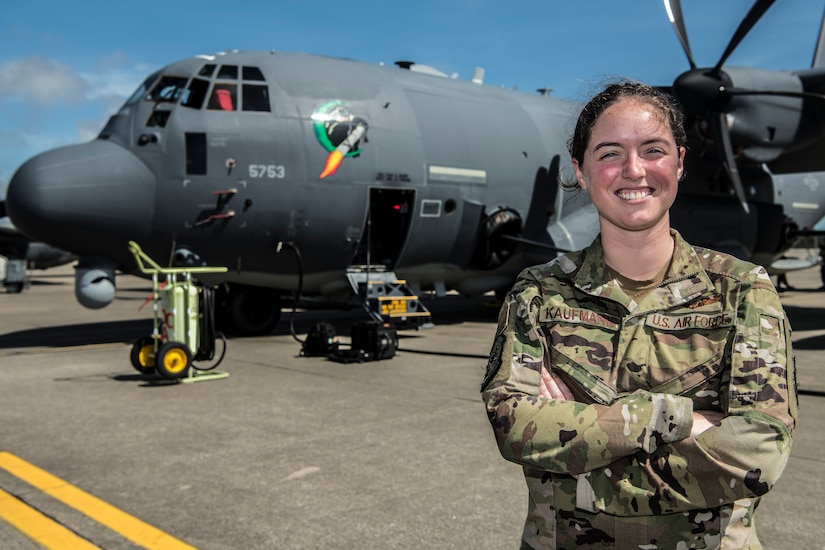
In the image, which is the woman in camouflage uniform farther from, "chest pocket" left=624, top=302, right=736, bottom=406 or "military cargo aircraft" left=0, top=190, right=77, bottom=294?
"military cargo aircraft" left=0, top=190, right=77, bottom=294

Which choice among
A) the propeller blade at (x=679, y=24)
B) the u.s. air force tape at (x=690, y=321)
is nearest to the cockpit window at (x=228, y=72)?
the propeller blade at (x=679, y=24)

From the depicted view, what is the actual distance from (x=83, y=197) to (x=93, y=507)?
21.7 feet

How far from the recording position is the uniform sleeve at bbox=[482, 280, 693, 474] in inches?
69.4

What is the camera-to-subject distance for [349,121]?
1197 cm

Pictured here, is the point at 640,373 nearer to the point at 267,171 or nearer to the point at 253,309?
the point at 267,171

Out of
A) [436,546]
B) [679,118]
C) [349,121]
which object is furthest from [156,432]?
[349,121]

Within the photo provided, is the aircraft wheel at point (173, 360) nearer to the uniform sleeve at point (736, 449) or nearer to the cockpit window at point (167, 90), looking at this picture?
the cockpit window at point (167, 90)

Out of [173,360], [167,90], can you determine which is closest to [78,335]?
[167,90]

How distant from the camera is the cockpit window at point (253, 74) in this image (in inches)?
458

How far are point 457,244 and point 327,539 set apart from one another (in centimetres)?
956

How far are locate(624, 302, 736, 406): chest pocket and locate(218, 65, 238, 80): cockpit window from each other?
1066 cm

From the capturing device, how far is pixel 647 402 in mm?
1799

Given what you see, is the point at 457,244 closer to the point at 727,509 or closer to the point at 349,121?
the point at 349,121

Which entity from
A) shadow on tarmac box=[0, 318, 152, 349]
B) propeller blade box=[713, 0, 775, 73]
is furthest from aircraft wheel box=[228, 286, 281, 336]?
propeller blade box=[713, 0, 775, 73]
